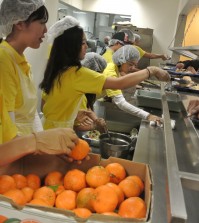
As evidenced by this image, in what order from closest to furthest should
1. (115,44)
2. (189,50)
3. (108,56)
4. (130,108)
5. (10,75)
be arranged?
(10,75) < (189,50) < (130,108) < (108,56) < (115,44)

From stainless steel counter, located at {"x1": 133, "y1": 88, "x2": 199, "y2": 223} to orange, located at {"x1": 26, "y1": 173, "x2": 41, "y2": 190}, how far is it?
0.36 m

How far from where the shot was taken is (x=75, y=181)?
79 cm

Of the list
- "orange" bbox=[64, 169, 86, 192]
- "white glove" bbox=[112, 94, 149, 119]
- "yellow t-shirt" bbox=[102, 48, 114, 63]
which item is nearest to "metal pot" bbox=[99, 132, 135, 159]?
"white glove" bbox=[112, 94, 149, 119]

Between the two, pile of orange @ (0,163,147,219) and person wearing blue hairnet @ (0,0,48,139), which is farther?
person wearing blue hairnet @ (0,0,48,139)

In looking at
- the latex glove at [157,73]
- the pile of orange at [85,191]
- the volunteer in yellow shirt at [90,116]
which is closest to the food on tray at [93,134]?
the volunteer in yellow shirt at [90,116]

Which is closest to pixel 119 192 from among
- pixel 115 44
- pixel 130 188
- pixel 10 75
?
pixel 130 188

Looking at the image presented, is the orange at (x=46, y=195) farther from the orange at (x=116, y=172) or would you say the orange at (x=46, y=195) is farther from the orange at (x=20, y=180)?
the orange at (x=116, y=172)

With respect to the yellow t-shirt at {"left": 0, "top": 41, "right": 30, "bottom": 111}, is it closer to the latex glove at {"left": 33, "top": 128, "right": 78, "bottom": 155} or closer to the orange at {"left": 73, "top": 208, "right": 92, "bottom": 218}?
the latex glove at {"left": 33, "top": 128, "right": 78, "bottom": 155}

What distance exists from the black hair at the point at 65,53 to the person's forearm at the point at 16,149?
0.90m

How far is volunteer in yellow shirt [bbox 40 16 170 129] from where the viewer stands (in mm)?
1638

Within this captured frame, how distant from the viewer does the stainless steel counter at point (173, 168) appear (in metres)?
0.55

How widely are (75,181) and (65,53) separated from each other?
1.09 m

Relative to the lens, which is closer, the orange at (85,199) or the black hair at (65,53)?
the orange at (85,199)

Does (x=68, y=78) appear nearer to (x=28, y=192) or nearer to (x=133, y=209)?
(x=28, y=192)
